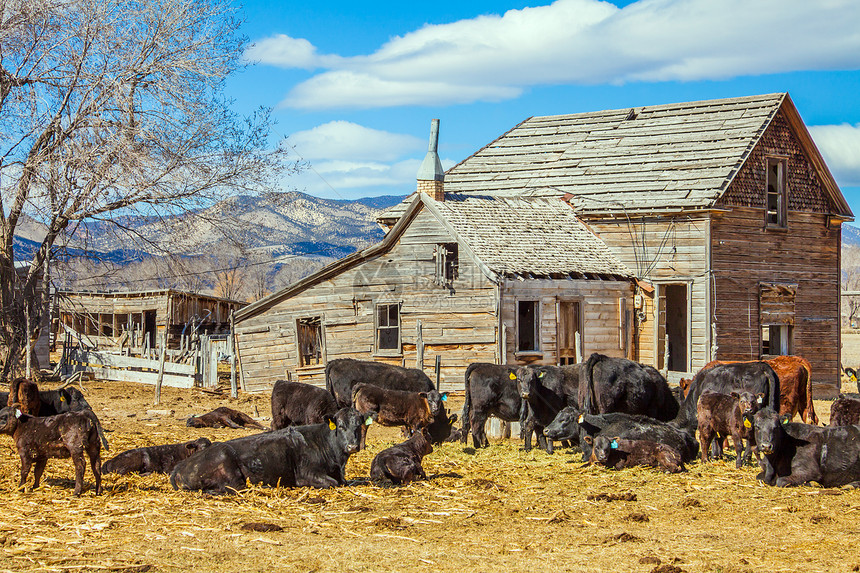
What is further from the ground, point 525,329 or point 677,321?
point 677,321

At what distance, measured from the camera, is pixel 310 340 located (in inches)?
1141

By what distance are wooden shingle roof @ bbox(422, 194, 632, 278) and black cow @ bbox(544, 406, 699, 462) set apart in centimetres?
998

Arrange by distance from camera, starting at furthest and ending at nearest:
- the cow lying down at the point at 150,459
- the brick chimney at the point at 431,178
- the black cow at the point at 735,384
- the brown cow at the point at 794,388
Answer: the brick chimney at the point at 431,178 < the brown cow at the point at 794,388 < the black cow at the point at 735,384 < the cow lying down at the point at 150,459

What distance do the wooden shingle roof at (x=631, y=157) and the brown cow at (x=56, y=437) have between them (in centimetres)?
2001

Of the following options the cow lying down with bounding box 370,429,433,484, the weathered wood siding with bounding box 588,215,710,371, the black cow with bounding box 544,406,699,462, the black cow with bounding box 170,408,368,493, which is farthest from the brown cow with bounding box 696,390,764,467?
the weathered wood siding with bounding box 588,215,710,371

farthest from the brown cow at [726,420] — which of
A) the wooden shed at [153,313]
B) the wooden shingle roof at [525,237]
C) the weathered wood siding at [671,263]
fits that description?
the wooden shed at [153,313]

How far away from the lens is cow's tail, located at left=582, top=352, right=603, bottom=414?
15734 millimetres

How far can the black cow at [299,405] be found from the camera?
15758 millimetres

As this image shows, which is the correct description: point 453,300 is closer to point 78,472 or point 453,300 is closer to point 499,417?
point 499,417

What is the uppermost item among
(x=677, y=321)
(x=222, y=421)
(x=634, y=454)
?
(x=677, y=321)

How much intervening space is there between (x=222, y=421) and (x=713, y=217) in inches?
622

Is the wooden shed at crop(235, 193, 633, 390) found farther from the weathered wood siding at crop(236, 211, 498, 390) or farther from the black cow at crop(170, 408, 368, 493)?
the black cow at crop(170, 408, 368, 493)

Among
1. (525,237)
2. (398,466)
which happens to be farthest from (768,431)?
(525,237)

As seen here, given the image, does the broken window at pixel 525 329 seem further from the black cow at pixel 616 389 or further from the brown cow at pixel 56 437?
the brown cow at pixel 56 437
